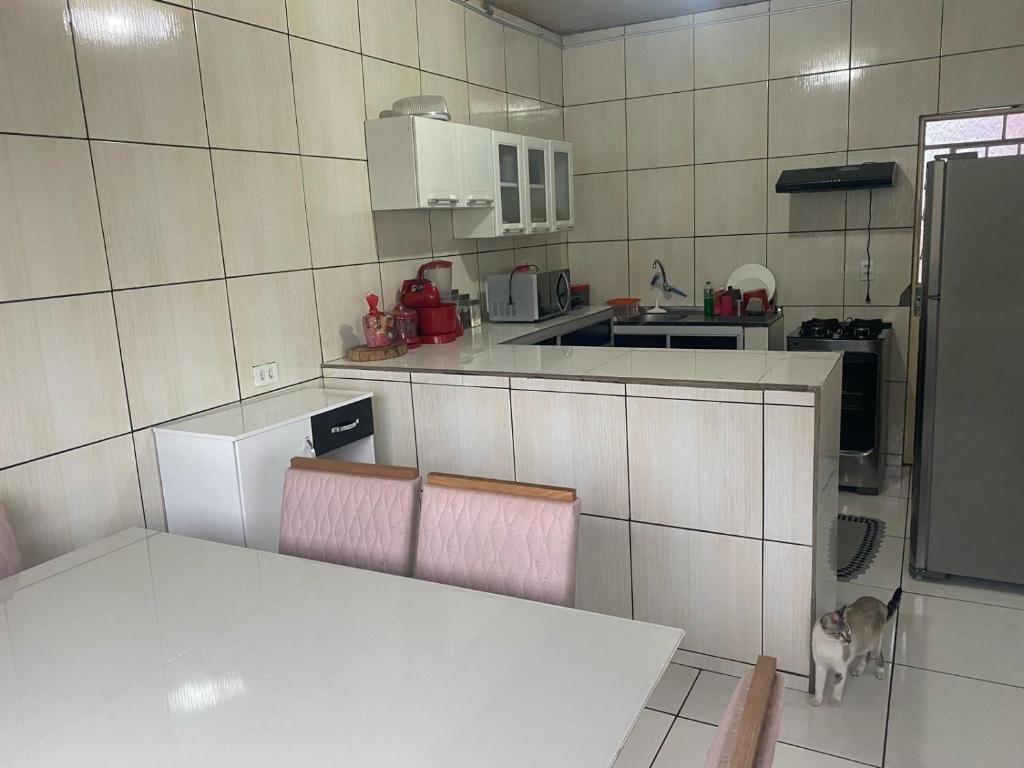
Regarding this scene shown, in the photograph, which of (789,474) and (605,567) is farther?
(605,567)

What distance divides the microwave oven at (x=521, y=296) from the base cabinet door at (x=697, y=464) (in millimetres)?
1637

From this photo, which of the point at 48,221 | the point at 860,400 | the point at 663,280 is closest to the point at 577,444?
the point at 48,221

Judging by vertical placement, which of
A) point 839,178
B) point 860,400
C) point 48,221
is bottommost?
point 860,400

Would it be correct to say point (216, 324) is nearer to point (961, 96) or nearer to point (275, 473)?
point (275, 473)

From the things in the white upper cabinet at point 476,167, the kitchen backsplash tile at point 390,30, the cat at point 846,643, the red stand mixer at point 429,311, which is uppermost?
the kitchen backsplash tile at point 390,30

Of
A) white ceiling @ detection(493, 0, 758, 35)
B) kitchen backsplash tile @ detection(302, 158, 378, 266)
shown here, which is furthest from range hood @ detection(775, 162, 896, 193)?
kitchen backsplash tile @ detection(302, 158, 378, 266)

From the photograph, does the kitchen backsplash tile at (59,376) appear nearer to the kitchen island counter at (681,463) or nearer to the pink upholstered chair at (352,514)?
the pink upholstered chair at (352,514)

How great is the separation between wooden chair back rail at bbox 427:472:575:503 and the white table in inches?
10.1

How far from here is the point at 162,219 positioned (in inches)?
96.8

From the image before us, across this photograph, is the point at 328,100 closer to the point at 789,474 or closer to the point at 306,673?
the point at 789,474

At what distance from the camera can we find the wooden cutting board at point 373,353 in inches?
122

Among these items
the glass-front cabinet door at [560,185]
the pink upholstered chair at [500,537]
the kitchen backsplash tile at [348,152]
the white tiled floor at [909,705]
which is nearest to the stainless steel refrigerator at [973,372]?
the white tiled floor at [909,705]

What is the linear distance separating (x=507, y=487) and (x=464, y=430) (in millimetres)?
1098

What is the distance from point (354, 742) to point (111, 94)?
2.05m
